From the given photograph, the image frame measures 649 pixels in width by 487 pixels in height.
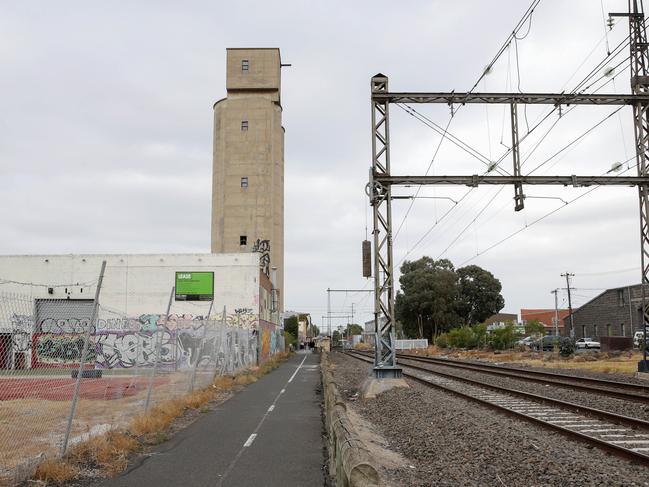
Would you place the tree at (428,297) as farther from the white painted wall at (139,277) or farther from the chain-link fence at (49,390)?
the chain-link fence at (49,390)

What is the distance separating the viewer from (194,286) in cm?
4084

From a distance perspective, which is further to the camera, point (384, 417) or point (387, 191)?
point (387, 191)

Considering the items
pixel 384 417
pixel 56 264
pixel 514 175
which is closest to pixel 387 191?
pixel 514 175

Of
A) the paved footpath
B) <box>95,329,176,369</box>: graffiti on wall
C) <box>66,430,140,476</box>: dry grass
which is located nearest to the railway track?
the paved footpath

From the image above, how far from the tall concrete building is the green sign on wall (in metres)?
21.2

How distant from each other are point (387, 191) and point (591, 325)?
59.4 metres

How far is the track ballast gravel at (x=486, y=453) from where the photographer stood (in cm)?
771

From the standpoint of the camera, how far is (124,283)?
133 ft

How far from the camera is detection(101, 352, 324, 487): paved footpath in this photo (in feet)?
25.6

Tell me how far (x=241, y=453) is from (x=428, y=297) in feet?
237

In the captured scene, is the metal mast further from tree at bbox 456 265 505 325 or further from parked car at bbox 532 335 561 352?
tree at bbox 456 265 505 325

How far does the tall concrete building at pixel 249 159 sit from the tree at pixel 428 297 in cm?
2105

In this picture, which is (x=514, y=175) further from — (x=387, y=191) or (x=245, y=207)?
(x=245, y=207)

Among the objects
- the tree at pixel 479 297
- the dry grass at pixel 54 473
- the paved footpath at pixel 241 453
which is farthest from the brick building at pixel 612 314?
the dry grass at pixel 54 473
